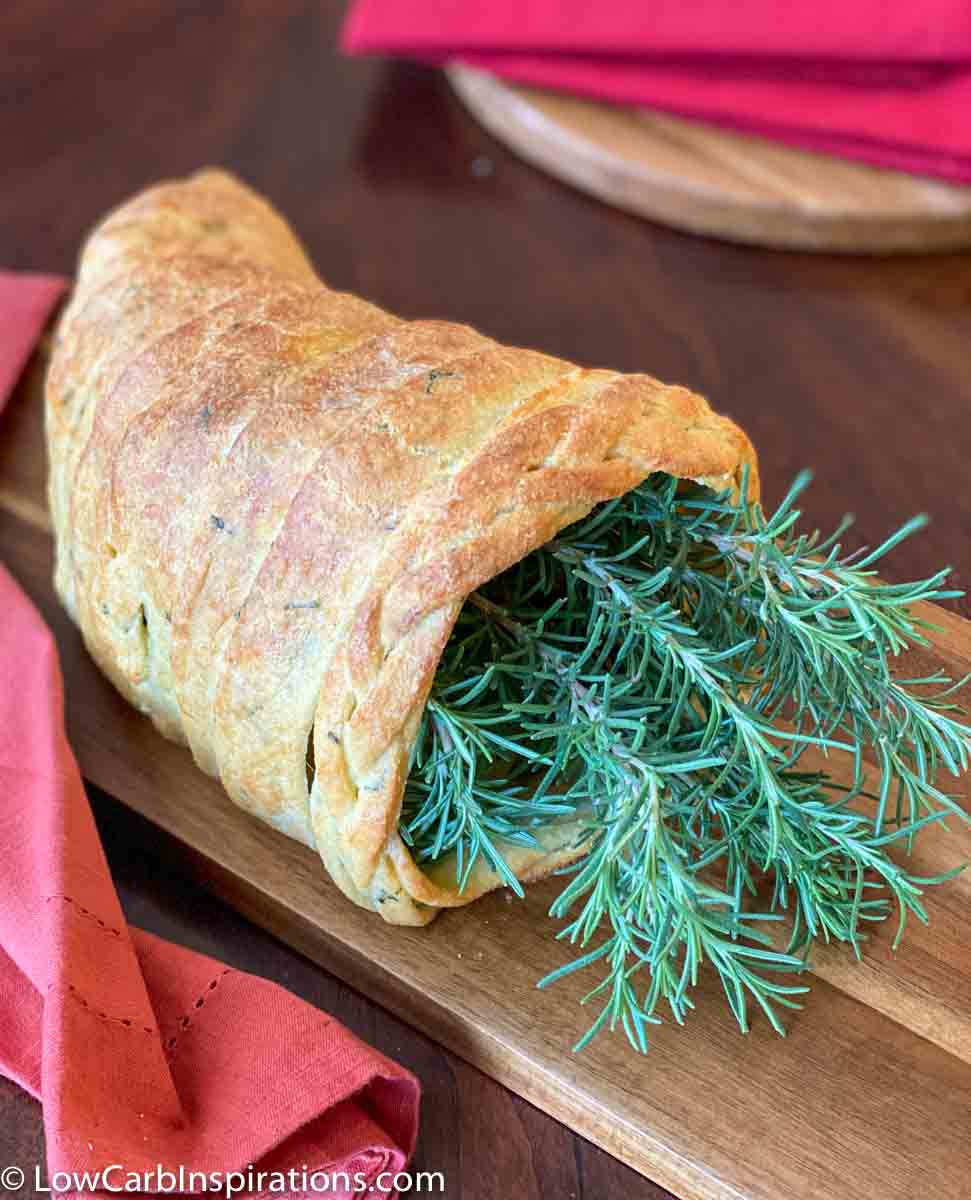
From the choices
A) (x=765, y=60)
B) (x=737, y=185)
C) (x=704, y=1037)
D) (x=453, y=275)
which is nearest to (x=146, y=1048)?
(x=704, y=1037)

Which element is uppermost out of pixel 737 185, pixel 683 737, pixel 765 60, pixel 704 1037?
pixel 765 60

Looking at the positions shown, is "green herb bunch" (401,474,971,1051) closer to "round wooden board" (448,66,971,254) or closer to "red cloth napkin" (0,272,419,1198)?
"red cloth napkin" (0,272,419,1198)

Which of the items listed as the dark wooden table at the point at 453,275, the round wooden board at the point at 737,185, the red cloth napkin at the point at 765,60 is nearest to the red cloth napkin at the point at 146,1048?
the dark wooden table at the point at 453,275

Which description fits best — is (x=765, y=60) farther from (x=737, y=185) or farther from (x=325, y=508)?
(x=325, y=508)

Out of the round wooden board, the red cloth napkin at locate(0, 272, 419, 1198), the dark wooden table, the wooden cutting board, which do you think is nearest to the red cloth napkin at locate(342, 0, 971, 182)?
the round wooden board

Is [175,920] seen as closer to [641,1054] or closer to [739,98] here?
[641,1054]

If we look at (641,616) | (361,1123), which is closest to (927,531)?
(641,616)

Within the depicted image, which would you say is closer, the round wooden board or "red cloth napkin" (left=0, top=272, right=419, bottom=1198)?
"red cloth napkin" (left=0, top=272, right=419, bottom=1198)

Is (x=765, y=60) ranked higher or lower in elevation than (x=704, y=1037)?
higher
